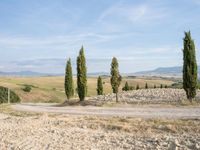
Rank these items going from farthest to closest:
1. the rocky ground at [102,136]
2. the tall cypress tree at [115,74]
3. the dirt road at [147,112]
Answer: the tall cypress tree at [115,74], the dirt road at [147,112], the rocky ground at [102,136]

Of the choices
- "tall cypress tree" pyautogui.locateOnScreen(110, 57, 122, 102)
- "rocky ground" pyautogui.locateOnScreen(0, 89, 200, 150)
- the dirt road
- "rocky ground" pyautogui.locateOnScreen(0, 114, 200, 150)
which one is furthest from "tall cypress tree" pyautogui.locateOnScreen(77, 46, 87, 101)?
"rocky ground" pyautogui.locateOnScreen(0, 114, 200, 150)

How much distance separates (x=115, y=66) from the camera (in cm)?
5122

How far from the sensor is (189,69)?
4297cm

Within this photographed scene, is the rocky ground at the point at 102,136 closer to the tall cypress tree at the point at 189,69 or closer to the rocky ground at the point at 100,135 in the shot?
the rocky ground at the point at 100,135

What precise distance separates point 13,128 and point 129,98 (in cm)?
2672

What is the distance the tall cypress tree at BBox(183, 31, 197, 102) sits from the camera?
42812 millimetres

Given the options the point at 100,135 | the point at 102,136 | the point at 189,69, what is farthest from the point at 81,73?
the point at 102,136

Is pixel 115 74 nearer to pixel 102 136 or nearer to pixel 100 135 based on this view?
pixel 100 135

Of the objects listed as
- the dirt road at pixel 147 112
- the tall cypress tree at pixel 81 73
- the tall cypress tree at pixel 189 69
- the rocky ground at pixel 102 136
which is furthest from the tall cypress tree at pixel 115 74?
the rocky ground at pixel 102 136

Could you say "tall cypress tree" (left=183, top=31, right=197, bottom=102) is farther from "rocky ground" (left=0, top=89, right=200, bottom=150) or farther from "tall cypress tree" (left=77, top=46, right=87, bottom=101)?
"rocky ground" (left=0, top=89, right=200, bottom=150)

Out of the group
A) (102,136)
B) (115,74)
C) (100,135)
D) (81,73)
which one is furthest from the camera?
(81,73)

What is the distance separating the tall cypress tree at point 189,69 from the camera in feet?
140

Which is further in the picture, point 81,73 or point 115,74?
point 81,73

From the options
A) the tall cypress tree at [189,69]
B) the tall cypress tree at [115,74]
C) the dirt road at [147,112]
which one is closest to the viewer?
the dirt road at [147,112]
